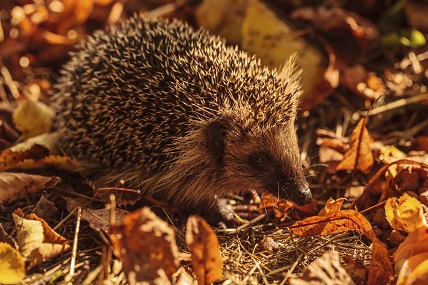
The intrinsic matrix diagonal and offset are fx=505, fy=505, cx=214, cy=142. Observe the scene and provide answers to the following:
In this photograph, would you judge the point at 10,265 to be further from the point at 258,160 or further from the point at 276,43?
the point at 276,43

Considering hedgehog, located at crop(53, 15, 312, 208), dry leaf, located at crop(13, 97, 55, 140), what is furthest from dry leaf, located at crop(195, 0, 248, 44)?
dry leaf, located at crop(13, 97, 55, 140)

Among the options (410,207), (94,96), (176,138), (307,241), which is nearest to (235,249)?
(307,241)

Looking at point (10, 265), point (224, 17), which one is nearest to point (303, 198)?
point (10, 265)

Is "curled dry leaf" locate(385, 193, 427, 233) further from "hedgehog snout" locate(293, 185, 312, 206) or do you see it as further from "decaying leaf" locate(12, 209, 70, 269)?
"decaying leaf" locate(12, 209, 70, 269)

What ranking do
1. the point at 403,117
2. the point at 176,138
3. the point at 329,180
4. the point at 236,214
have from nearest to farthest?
the point at 176,138 < the point at 236,214 < the point at 329,180 < the point at 403,117

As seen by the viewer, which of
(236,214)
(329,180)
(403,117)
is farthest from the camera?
(403,117)

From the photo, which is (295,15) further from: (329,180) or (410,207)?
(410,207)
